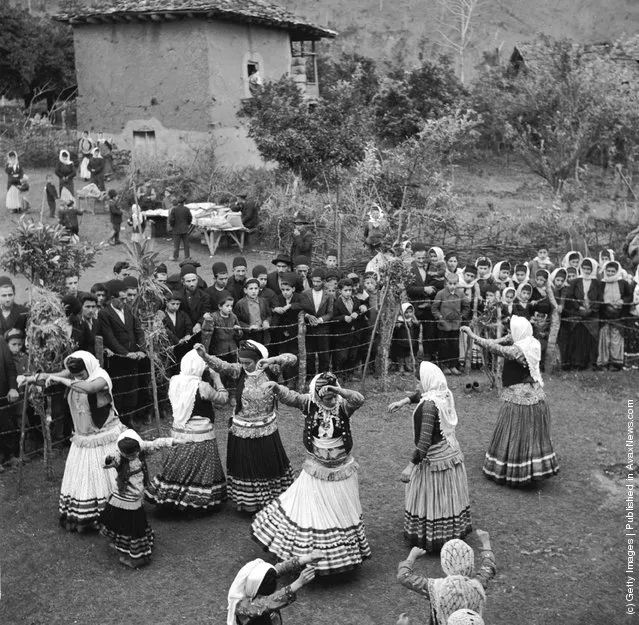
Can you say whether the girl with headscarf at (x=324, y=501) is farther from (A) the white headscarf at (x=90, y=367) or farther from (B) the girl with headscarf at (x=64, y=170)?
(B) the girl with headscarf at (x=64, y=170)

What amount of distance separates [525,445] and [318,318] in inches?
140

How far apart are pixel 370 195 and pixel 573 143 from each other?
9370mm

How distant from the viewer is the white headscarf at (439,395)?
776 cm

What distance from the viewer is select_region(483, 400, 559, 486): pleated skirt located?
9086 mm

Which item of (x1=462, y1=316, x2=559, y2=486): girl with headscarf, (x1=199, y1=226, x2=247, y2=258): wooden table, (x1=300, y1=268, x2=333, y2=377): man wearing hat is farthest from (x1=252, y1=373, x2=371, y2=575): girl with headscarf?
(x1=199, y1=226, x2=247, y2=258): wooden table

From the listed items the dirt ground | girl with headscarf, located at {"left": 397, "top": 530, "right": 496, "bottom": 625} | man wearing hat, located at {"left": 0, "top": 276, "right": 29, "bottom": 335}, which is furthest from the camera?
man wearing hat, located at {"left": 0, "top": 276, "right": 29, "bottom": 335}

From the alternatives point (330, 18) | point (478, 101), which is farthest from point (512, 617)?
point (330, 18)

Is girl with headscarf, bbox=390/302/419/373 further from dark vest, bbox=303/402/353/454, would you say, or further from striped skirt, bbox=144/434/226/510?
dark vest, bbox=303/402/353/454

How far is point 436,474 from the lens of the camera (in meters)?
7.82

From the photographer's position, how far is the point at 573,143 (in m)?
24.1

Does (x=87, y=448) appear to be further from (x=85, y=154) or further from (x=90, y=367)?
(x=85, y=154)

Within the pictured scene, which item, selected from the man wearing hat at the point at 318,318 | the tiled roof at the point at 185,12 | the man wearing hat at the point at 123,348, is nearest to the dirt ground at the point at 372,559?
the man wearing hat at the point at 123,348

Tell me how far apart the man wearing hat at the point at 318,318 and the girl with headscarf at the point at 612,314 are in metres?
4.09

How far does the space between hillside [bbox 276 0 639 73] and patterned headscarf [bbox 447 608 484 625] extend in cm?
4273
